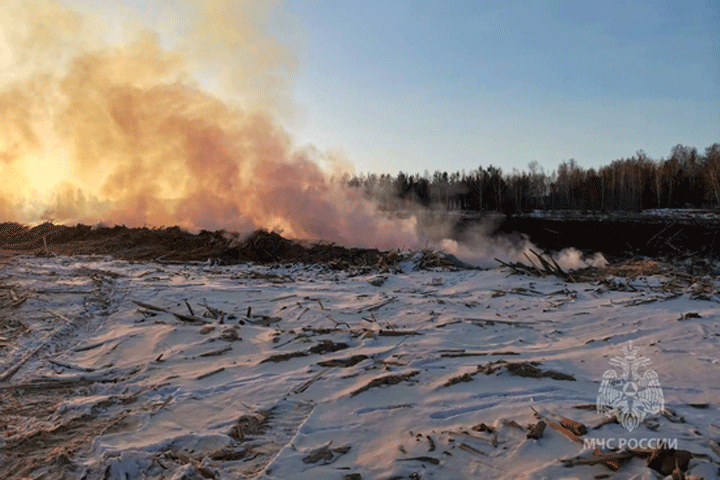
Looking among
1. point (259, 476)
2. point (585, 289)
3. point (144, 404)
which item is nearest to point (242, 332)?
point (144, 404)

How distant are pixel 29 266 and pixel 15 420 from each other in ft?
35.2

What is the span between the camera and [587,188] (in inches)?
2452

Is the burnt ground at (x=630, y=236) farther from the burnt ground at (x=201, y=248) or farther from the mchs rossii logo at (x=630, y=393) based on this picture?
the mchs rossii logo at (x=630, y=393)

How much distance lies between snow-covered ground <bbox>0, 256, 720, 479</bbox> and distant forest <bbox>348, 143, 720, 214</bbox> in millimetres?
42131

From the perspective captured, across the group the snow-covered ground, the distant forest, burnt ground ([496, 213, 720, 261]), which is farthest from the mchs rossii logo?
the distant forest

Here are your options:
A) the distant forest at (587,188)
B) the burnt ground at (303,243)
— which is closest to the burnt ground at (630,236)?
the burnt ground at (303,243)

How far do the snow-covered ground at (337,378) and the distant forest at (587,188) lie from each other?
42.1m

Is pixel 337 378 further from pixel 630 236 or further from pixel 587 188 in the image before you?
pixel 587 188

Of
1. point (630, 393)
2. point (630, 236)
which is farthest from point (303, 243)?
point (630, 236)

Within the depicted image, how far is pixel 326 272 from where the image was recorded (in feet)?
41.0

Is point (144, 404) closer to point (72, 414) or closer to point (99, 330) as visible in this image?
point (72, 414)

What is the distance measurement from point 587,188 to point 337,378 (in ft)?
217

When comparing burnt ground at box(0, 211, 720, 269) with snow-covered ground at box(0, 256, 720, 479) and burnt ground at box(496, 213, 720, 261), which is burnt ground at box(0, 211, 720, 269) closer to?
burnt ground at box(496, 213, 720, 261)

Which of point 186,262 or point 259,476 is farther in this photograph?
point 186,262
